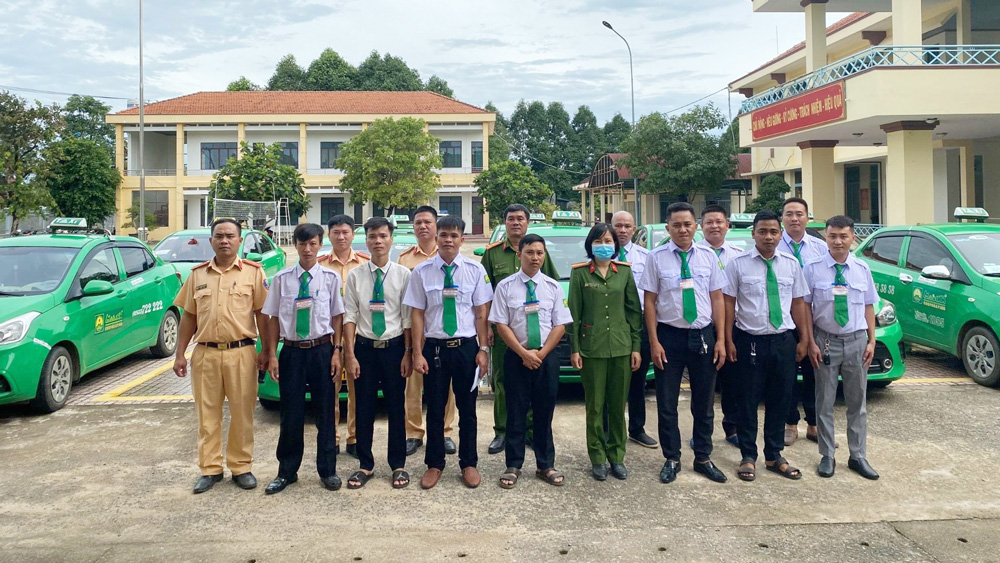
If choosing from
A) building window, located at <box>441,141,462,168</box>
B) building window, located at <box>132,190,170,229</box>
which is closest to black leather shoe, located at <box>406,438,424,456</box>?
building window, located at <box>441,141,462,168</box>

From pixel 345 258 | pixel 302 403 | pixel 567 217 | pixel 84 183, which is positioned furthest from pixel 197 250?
pixel 84 183

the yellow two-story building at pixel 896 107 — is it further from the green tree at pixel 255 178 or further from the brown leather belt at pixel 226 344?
the green tree at pixel 255 178

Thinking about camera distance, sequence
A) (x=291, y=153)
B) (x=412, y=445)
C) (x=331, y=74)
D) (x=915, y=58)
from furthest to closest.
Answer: (x=331, y=74) → (x=291, y=153) → (x=915, y=58) → (x=412, y=445)

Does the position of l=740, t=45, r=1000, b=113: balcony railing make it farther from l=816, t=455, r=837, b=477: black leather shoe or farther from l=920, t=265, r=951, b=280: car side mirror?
l=816, t=455, r=837, b=477: black leather shoe

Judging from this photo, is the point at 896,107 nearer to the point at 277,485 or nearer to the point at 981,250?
the point at 981,250

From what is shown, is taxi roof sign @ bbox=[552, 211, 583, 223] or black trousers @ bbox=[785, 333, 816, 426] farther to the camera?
taxi roof sign @ bbox=[552, 211, 583, 223]

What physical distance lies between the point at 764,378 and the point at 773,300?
0.54m

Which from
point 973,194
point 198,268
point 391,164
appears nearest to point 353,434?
point 198,268

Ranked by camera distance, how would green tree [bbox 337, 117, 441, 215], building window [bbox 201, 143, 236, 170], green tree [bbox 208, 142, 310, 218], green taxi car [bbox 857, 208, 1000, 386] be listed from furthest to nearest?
building window [bbox 201, 143, 236, 170], green tree [bbox 337, 117, 441, 215], green tree [bbox 208, 142, 310, 218], green taxi car [bbox 857, 208, 1000, 386]

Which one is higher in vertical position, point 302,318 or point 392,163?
point 392,163

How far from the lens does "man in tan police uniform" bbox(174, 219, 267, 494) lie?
4.96 m

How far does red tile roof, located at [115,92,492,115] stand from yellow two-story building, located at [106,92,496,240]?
2.4 inches

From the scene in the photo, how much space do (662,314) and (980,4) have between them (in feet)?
62.3

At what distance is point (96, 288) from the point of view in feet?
24.0
